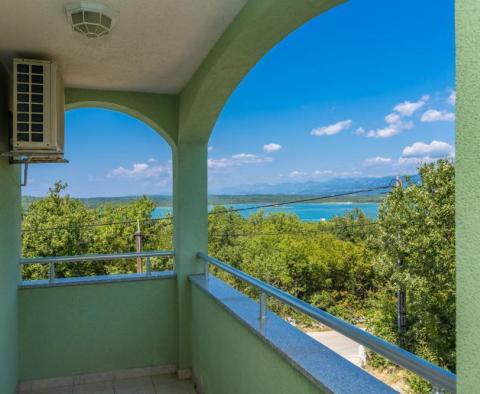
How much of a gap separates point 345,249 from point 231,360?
21.7 meters

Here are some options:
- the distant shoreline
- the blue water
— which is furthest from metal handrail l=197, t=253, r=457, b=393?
the blue water

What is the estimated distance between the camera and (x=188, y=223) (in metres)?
3.36

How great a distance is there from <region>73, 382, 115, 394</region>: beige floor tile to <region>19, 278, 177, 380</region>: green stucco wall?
11 cm

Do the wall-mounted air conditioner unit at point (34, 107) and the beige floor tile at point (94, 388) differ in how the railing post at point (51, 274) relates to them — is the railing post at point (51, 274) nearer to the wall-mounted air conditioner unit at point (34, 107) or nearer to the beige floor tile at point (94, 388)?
the beige floor tile at point (94, 388)

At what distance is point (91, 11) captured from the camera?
1.81 meters

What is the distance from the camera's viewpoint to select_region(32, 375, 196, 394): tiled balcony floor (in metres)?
3.07

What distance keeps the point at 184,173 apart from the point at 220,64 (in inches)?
48.9

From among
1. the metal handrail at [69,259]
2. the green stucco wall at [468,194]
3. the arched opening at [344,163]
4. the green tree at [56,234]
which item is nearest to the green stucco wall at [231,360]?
the metal handrail at [69,259]

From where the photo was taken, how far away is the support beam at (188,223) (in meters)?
3.34

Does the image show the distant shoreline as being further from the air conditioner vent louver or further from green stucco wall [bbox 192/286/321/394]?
the air conditioner vent louver

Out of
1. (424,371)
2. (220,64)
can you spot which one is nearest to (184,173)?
(220,64)

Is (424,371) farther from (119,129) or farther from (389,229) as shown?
(119,129)

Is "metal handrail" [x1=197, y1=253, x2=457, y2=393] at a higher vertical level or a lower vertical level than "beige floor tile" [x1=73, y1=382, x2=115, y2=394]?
higher

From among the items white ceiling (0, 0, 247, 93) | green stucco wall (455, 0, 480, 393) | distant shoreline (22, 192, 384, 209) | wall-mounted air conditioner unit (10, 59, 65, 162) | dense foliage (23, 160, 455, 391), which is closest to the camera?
green stucco wall (455, 0, 480, 393)
